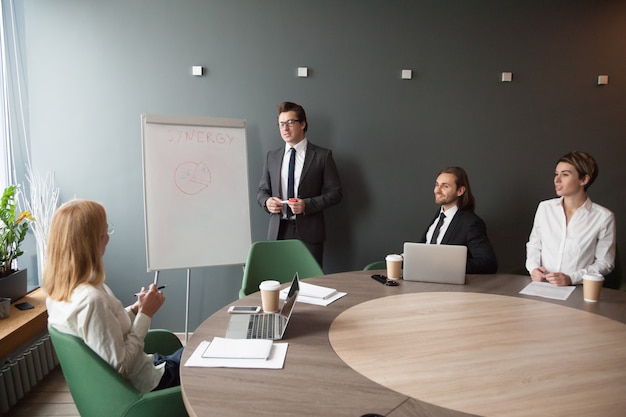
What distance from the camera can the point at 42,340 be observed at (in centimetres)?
273

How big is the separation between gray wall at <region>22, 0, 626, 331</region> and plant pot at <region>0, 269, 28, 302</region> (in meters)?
0.66

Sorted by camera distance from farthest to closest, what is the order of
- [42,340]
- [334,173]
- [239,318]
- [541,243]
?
[334,173]
[42,340]
[541,243]
[239,318]

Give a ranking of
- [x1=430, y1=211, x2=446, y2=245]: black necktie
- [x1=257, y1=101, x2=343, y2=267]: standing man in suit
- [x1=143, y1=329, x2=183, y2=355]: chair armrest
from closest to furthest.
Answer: [x1=143, y1=329, x2=183, y2=355]: chair armrest < [x1=430, y1=211, x2=446, y2=245]: black necktie < [x1=257, y1=101, x2=343, y2=267]: standing man in suit

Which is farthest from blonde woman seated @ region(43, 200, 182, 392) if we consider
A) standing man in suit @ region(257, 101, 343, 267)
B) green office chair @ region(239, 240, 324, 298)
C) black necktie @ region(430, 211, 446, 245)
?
black necktie @ region(430, 211, 446, 245)

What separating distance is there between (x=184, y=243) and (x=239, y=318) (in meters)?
1.45

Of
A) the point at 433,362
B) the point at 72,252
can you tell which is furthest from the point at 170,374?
the point at 433,362

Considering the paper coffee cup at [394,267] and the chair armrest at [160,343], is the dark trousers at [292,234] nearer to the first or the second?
the paper coffee cup at [394,267]

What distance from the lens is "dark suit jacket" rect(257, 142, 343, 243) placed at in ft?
9.98

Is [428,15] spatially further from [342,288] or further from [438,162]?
[342,288]

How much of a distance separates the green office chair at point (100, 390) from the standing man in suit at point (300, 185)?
5.93 ft

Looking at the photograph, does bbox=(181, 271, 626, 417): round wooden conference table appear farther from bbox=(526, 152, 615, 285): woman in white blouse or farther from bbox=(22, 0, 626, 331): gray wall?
bbox=(22, 0, 626, 331): gray wall

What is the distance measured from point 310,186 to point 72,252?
6.21 feet

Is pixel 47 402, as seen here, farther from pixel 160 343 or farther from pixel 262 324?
pixel 262 324

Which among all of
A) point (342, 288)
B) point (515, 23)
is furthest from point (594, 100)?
point (342, 288)
